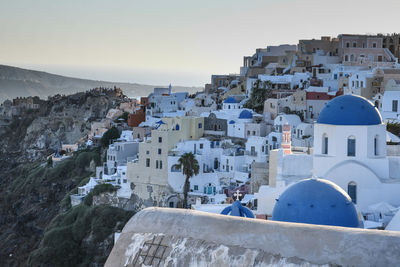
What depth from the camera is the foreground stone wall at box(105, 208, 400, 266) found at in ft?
22.4

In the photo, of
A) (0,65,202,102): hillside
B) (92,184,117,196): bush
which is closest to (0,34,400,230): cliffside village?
(92,184,117,196): bush

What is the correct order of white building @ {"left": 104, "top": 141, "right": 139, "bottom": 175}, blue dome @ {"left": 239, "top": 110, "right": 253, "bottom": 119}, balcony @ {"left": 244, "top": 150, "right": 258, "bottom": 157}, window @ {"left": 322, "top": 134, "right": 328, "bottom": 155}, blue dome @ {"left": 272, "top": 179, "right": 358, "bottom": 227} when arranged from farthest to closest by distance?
white building @ {"left": 104, "top": 141, "right": 139, "bottom": 175} → blue dome @ {"left": 239, "top": 110, "right": 253, "bottom": 119} → balcony @ {"left": 244, "top": 150, "right": 258, "bottom": 157} → window @ {"left": 322, "top": 134, "right": 328, "bottom": 155} → blue dome @ {"left": 272, "top": 179, "right": 358, "bottom": 227}

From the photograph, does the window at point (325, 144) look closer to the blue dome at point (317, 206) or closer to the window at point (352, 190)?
A: the window at point (352, 190)

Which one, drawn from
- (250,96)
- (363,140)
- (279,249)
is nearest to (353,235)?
(279,249)

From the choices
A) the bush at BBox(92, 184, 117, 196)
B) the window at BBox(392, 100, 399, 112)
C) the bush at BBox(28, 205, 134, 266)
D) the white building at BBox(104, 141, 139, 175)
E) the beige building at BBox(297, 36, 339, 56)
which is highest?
the beige building at BBox(297, 36, 339, 56)

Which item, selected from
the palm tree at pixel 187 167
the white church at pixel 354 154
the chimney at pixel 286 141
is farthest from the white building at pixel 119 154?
the white church at pixel 354 154

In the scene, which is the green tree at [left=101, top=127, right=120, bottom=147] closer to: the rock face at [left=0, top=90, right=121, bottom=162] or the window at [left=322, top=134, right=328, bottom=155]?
the rock face at [left=0, top=90, right=121, bottom=162]

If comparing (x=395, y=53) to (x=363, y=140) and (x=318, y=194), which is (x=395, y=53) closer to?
(x=363, y=140)

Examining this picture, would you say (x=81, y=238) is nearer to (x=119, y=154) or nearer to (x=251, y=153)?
(x=119, y=154)

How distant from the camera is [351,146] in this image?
21.6 meters

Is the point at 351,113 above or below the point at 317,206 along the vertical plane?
above

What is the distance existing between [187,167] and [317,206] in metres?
18.9

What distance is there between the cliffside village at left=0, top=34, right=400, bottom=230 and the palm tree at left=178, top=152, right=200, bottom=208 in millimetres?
379

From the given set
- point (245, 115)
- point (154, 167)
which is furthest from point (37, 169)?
point (154, 167)
